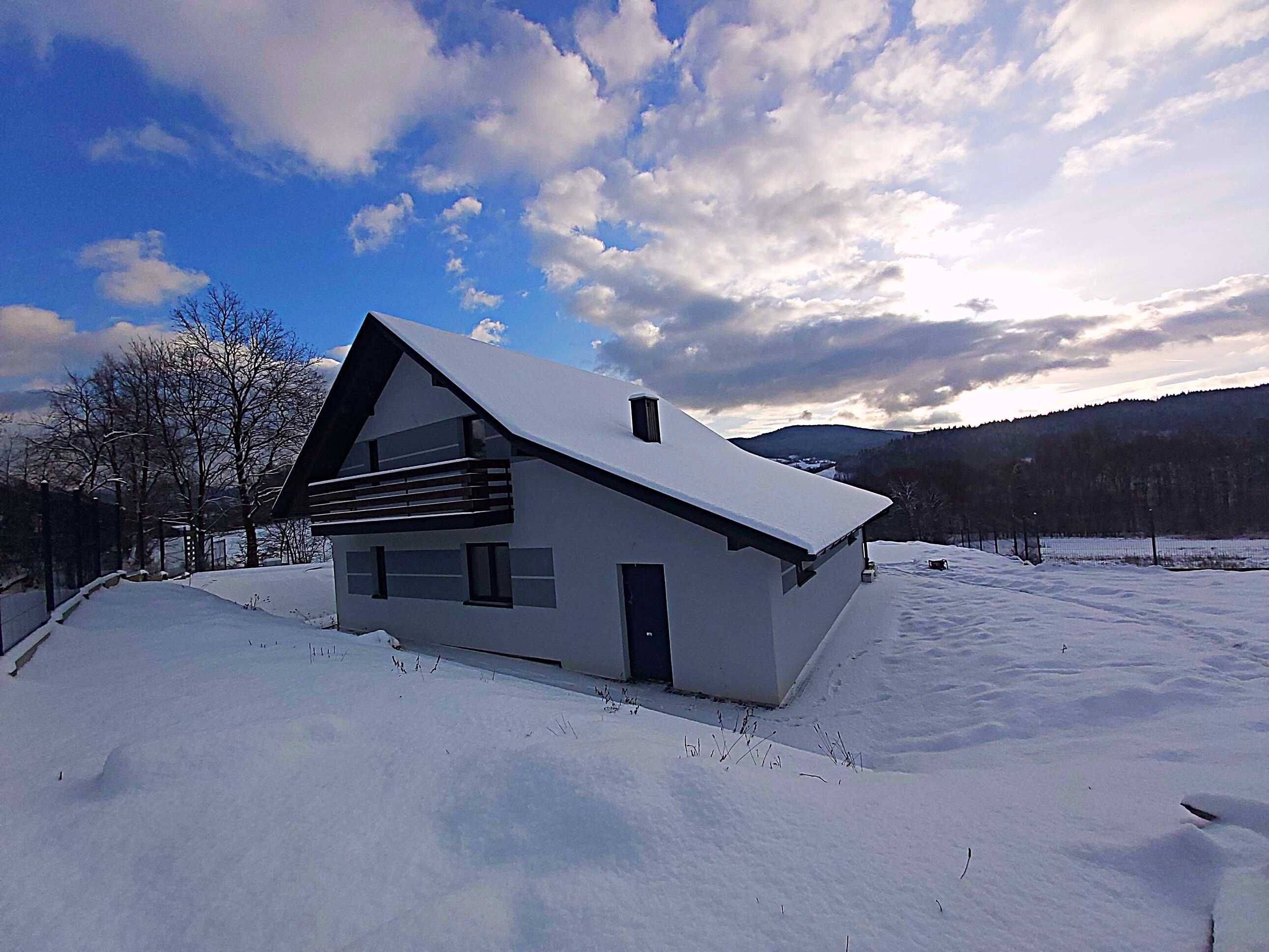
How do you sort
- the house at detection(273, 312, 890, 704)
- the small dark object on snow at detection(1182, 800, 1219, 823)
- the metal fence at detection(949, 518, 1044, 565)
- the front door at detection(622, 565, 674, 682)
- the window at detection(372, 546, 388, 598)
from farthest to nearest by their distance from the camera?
the metal fence at detection(949, 518, 1044, 565)
the window at detection(372, 546, 388, 598)
the front door at detection(622, 565, 674, 682)
the house at detection(273, 312, 890, 704)
the small dark object on snow at detection(1182, 800, 1219, 823)

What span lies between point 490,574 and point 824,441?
3995 inches

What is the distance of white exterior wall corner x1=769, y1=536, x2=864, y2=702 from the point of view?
26.8 ft

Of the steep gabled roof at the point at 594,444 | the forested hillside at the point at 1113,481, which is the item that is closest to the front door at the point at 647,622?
the steep gabled roof at the point at 594,444

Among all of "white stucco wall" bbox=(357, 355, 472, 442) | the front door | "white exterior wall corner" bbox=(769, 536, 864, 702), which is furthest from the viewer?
"white stucco wall" bbox=(357, 355, 472, 442)

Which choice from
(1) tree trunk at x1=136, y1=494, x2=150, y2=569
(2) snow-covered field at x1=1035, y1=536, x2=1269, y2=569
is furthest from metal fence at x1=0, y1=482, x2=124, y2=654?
(2) snow-covered field at x1=1035, y1=536, x2=1269, y2=569

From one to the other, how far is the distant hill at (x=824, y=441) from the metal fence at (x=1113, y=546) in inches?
1016

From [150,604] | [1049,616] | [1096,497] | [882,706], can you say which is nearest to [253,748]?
[882,706]

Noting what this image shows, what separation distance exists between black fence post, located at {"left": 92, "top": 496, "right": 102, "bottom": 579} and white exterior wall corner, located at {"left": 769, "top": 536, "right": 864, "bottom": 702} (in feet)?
44.6

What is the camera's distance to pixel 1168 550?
38.1 metres

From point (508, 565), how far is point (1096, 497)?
59.8 m

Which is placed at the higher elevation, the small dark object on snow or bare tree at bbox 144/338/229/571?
bare tree at bbox 144/338/229/571

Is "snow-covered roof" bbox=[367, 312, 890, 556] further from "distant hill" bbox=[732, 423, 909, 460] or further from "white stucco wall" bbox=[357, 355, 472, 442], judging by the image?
"distant hill" bbox=[732, 423, 909, 460]

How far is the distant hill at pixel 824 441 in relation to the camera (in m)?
80.1

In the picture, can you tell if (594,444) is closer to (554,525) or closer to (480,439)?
(554,525)
